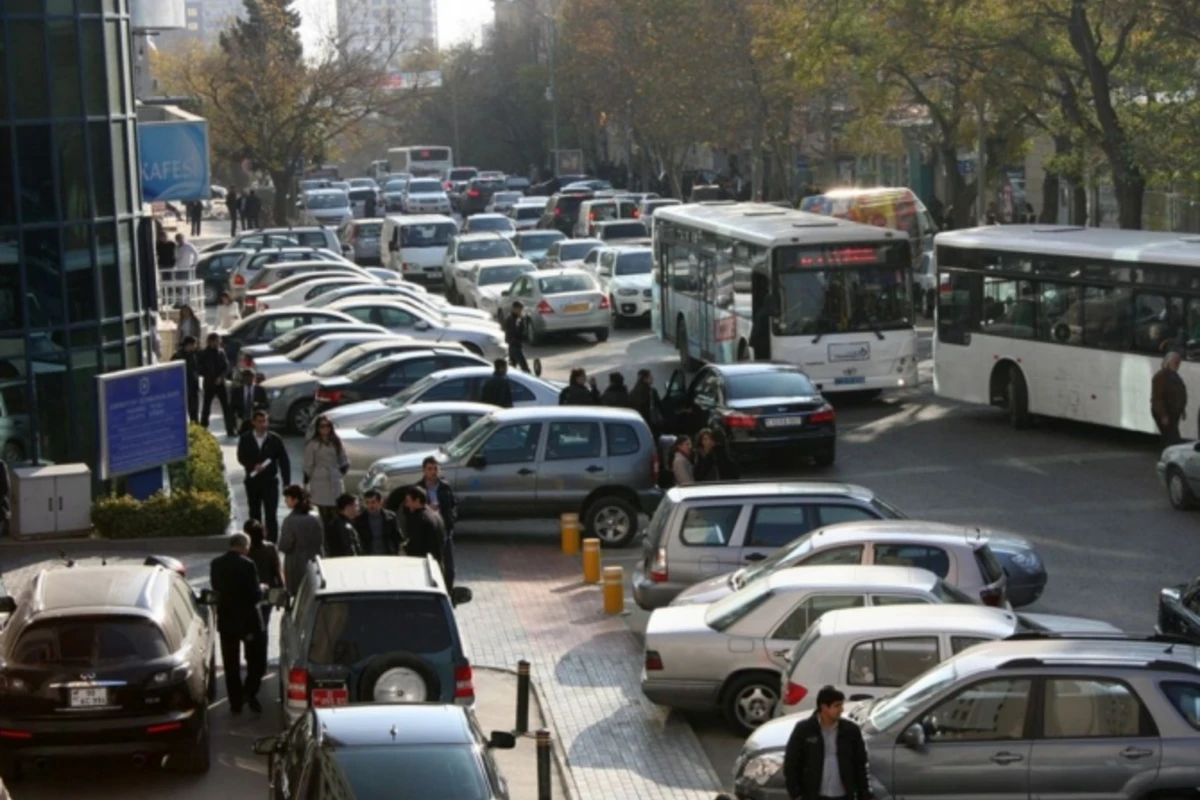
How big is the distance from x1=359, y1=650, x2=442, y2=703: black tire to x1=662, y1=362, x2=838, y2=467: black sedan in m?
12.8

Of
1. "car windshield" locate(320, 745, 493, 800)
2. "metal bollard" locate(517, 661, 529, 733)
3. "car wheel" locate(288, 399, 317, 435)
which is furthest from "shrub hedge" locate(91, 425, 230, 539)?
"car windshield" locate(320, 745, 493, 800)

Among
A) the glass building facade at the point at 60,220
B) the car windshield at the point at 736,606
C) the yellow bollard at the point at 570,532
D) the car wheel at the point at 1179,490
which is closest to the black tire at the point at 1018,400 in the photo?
the car wheel at the point at 1179,490

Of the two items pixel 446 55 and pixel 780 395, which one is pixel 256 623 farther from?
pixel 446 55

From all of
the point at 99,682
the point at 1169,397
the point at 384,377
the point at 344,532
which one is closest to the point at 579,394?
the point at 384,377

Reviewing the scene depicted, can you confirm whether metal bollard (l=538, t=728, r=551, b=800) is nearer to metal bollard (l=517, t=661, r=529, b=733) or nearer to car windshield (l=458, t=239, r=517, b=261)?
metal bollard (l=517, t=661, r=529, b=733)

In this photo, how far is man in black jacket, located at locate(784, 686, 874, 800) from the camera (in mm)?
11578

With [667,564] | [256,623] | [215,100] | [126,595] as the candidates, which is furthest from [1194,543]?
[215,100]

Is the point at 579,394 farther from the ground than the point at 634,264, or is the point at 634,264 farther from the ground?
the point at 634,264

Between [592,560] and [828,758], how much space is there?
10.3 m

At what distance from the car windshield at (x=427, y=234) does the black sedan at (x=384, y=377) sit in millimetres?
24778

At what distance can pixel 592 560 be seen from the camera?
2181cm

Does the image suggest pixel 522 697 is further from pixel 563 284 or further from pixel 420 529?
pixel 563 284

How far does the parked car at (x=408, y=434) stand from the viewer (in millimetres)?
25688

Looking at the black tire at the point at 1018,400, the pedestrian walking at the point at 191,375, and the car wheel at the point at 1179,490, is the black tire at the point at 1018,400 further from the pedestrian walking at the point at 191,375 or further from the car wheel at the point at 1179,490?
the pedestrian walking at the point at 191,375
